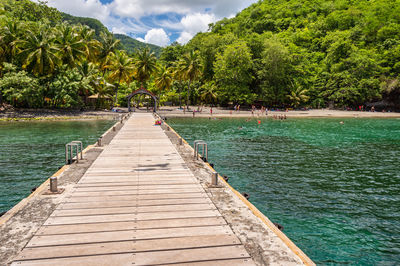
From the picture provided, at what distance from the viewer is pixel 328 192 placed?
12.8 m

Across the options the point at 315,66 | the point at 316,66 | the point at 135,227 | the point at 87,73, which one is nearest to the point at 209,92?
the point at 87,73

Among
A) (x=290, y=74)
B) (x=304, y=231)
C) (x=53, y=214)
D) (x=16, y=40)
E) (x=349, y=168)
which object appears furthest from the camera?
(x=290, y=74)

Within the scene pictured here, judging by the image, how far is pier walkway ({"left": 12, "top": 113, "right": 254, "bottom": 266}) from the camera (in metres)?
4.63

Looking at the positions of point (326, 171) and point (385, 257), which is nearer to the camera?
point (385, 257)

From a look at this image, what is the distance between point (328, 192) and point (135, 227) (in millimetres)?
10239

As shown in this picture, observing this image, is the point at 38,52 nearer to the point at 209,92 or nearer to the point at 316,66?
the point at 209,92

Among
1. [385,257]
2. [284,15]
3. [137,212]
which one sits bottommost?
[385,257]

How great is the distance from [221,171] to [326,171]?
6.53 m

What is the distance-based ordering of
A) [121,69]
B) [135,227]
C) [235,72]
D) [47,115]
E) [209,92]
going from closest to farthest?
[135,227]
[47,115]
[121,69]
[235,72]
[209,92]

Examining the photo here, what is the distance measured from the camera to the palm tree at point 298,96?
74.6 metres

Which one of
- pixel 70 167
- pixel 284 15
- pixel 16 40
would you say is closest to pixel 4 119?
pixel 16 40

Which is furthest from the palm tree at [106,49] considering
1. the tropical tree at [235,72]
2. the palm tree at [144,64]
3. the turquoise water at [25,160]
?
the turquoise water at [25,160]

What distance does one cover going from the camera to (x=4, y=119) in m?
44.0

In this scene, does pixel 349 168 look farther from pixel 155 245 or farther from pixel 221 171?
pixel 155 245
